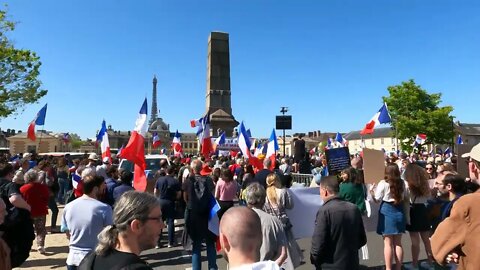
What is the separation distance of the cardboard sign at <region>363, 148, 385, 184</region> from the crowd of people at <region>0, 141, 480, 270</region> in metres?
0.91

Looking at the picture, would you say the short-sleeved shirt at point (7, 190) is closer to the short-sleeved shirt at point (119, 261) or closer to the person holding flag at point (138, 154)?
the person holding flag at point (138, 154)

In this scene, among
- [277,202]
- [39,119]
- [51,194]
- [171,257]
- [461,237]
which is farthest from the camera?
[39,119]

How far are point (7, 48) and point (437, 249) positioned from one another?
21052 millimetres

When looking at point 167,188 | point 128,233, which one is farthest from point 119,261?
point 167,188

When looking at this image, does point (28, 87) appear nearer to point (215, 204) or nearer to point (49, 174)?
point (49, 174)

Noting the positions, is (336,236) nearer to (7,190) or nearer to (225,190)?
(225,190)

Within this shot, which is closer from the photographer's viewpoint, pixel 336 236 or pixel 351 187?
pixel 336 236

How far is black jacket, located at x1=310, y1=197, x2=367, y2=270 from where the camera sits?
403 centimetres

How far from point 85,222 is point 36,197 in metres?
4.33

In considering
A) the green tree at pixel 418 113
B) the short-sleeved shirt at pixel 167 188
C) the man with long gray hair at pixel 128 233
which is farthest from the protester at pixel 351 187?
the green tree at pixel 418 113

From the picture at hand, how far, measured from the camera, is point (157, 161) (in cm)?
1567

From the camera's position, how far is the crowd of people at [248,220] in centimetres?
212

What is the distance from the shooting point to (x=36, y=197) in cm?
766

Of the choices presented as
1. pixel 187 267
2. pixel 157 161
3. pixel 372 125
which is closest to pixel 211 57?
pixel 157 161
